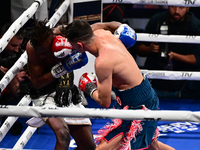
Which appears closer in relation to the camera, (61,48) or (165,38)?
(61,48)

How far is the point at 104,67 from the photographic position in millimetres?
1674

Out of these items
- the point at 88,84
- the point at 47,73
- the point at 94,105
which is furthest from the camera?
the point at 94,105

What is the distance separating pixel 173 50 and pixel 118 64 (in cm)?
→ 205

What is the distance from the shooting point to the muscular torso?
171cm

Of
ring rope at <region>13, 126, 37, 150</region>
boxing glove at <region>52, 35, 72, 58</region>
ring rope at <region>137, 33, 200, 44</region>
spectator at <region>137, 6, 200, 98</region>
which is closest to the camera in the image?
boxing glove at <region>52, 35, 72, 58</region>

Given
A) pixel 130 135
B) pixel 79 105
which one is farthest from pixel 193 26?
pixel 130 135

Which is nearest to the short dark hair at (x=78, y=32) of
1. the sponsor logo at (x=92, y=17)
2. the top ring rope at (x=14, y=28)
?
the top ring rope at (x=14, y=28)

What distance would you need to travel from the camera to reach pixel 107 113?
1268mm

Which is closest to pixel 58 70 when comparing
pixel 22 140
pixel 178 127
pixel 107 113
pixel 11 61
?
pixel 22 140

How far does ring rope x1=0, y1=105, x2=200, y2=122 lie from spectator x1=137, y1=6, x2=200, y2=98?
2189 mm

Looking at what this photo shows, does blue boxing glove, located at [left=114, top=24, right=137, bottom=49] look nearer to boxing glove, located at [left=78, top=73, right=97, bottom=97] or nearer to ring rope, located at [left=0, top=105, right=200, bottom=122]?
boxing glove, located at [left=78, top=73, right=97, bottom=97]

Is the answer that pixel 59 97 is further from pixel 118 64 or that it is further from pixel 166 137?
pixel 166 137

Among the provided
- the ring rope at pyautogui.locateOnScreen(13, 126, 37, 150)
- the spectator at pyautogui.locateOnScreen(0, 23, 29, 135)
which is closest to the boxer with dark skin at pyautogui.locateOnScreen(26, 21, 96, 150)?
the ring rope at pyautogui.locateOnScreen(13, 126, 37, 150)

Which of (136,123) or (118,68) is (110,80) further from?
(136,123)
